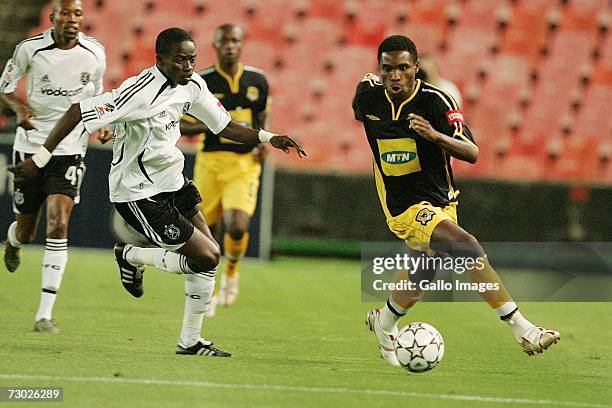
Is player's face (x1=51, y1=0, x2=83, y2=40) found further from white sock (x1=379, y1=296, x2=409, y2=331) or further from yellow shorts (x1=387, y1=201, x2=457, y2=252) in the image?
white sock (x1=379, y1=296, x2=409, y2=331)

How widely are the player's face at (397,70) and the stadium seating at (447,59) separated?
8161mm

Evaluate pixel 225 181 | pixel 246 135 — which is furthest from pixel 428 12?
pixel 246 135

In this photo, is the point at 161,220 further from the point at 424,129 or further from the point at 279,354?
the point at 424,129

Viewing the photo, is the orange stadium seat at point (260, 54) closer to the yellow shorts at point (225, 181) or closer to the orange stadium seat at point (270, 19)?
the orange stadium seat at point (270, 19)

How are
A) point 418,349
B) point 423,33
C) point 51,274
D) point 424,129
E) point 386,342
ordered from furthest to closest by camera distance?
point 423,33 < point 51,274 < point 386,342 < point 424,129 < point 418,349

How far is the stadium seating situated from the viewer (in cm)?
1552

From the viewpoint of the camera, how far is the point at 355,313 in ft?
32.9

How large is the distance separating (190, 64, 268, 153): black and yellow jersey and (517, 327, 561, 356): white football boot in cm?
420

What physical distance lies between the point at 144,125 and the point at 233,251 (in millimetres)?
3436

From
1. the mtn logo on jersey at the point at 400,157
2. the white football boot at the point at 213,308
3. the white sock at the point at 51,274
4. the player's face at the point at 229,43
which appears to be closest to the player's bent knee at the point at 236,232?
the white football boot at the point at 213,308

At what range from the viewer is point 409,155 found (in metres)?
7.21

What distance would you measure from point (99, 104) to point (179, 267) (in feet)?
3.60

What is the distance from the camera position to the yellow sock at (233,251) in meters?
10.1

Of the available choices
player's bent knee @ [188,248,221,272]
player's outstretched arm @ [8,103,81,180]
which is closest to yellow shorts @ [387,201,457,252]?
player's bent knee @ [188,248,221,272]
